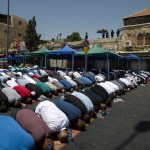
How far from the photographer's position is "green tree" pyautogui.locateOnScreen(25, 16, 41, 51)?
44.6 m

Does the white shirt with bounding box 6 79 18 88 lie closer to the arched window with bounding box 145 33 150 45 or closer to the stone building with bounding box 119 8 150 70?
the stone building with bounding box 119 8 150 70

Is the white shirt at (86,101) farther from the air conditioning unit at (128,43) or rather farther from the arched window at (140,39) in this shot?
the arched window at (140,39)

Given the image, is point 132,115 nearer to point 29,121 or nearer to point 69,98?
point 69,98

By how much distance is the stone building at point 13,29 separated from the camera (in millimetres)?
52531

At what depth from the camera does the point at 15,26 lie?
5481cm

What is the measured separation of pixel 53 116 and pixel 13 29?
169 feet

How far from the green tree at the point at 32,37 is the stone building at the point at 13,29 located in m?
8.86

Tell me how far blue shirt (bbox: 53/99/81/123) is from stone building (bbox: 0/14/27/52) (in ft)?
158

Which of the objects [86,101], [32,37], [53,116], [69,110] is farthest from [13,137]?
[32,37]

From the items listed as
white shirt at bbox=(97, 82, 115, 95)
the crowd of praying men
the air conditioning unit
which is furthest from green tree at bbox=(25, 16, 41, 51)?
white shirt at bbox=(97, 82, 115, 95)

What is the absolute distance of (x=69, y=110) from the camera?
6.32m

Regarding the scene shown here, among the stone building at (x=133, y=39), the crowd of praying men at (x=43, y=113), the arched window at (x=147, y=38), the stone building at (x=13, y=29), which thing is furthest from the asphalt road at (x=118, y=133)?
the stone building at (x=13, y=29)

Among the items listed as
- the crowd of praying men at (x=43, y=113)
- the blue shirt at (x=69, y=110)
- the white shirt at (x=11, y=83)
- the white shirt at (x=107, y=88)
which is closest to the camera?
the crowd of praying men at (x=43, y=113)

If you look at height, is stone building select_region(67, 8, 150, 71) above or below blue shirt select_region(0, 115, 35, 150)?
above
